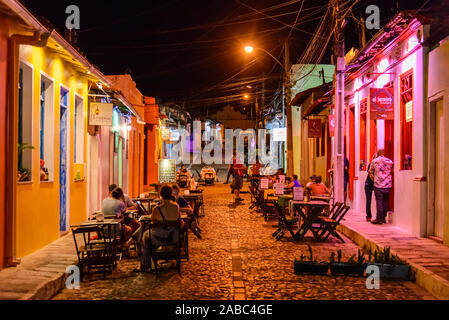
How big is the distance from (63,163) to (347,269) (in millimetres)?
7088

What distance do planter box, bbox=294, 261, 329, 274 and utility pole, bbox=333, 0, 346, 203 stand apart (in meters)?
6.72

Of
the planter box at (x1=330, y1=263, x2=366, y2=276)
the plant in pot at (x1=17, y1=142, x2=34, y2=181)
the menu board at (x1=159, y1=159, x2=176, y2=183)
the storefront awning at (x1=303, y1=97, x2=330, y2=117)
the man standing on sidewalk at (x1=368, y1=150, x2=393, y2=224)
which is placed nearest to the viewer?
the planter box at (x1=330, y1=263, x2=366, y2=276)

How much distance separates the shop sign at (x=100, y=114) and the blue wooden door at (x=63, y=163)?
5.23 feet

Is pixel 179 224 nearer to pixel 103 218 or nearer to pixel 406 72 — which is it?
pixel 103 218

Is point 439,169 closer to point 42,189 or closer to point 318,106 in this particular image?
point 42,189

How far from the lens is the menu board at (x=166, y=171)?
88.1 ft

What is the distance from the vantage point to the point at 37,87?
29.3 feet

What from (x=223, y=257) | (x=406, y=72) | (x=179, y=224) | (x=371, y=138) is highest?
(x=406, y=72)

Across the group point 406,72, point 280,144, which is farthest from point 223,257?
point 280,144

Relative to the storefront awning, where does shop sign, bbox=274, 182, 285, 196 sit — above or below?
below

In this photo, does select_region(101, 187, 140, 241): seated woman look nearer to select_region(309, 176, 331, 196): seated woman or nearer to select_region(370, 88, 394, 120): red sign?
select_region(309, 176, 331, 196): seated woman

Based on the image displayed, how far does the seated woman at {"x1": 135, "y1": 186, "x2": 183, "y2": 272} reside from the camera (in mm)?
7754

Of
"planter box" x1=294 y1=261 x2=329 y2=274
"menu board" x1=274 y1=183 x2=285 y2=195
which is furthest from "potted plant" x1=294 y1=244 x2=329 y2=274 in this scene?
"menu board" x1=274 y1=183 x2=285 y2=195
